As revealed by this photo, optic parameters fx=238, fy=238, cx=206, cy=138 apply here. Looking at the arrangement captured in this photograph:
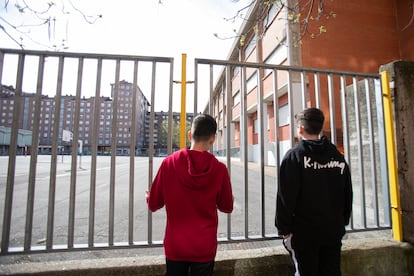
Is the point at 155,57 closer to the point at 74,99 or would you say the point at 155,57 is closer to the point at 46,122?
the point at 74,99

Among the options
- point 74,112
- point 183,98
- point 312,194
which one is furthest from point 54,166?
point 312,194

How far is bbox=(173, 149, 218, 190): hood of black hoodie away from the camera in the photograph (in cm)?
156

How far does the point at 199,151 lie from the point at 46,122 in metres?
1.62

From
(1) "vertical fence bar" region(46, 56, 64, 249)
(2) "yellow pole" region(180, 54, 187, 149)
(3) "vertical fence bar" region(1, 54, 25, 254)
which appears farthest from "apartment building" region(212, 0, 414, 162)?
(3) "vertical fence bar" region(1, 54, 25, 254)

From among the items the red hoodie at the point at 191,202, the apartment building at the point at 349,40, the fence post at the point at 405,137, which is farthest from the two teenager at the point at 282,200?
the apartment building at the point at 349,40

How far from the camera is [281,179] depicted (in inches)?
72.3

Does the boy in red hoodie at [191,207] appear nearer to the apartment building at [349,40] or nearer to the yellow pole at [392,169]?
the yellow pole at [392,169]

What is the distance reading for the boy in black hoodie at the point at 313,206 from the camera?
176 cm

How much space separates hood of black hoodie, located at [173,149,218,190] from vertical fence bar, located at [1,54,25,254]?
1.50 meters

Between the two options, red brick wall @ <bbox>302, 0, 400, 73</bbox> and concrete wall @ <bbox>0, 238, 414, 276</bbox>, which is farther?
red brick wall @ <bbox>302, 0, 400, 73</bbox>

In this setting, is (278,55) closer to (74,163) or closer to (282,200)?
(282,200)

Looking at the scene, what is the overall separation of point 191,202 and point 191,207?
1.3 inches

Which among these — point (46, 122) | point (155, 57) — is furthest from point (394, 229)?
point (46, 122)

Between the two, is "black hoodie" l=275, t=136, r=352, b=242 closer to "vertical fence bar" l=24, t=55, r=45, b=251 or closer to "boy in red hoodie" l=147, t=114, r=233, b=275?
"boy in red hoodie" l=147, t=114, r=233, b=275
